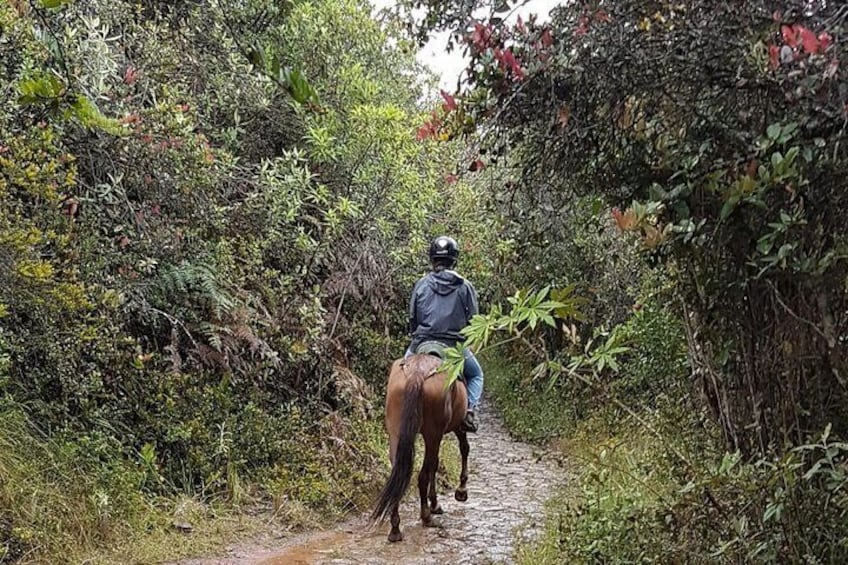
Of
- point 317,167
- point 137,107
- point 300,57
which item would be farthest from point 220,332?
point 300,57

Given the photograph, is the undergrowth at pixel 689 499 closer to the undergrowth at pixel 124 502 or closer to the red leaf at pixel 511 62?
the red leaf at pixel 511 62

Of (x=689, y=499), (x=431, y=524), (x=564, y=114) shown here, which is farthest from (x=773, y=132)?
(x=431, y=524)

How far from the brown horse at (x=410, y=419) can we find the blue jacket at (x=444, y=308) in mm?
466

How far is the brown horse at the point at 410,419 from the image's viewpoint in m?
5.84

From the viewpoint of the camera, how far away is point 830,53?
2326 mm

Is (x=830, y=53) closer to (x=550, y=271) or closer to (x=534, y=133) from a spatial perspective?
(x=534, y=133)

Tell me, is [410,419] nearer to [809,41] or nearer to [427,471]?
[427,471]

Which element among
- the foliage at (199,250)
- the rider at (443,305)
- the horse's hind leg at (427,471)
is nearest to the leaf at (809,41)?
the foliage at (199,250)

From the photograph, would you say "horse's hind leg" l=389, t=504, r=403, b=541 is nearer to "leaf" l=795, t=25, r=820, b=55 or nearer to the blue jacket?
the blue jacket

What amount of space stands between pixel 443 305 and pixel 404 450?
4.42 feet

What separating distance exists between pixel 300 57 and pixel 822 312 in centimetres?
721

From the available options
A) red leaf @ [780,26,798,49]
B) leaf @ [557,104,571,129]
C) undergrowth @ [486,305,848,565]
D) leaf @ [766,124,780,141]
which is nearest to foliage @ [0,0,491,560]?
leaf @ [557,104,571,129]

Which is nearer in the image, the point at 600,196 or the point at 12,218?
the point at 600,196

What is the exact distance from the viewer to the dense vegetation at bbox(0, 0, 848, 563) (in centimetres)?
297
